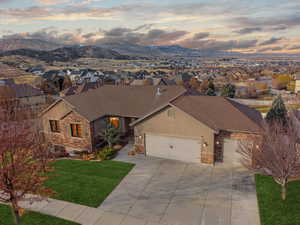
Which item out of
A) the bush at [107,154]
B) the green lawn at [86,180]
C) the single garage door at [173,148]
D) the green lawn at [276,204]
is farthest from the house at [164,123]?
the green lawn at [276,204]

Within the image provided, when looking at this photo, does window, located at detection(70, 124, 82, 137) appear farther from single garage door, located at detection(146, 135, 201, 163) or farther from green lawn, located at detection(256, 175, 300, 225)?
green lawn, located at detection(256, 175, 300, 225)

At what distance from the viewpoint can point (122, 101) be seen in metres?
23.2

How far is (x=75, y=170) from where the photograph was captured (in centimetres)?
1603

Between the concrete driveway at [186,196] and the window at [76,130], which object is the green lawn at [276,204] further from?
the window at [76,130]

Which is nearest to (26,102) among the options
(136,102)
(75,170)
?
(136,102)

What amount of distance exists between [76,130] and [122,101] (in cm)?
571

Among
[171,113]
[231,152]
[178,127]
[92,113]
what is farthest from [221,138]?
[92,113]

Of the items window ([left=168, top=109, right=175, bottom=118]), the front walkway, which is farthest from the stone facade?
window ([left=168, top=109, right=175, bottom=118])

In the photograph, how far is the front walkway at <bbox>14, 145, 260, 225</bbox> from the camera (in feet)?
34.4

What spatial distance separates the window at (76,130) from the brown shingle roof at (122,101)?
1.49m

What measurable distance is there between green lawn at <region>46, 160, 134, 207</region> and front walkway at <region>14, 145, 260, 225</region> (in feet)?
1.61

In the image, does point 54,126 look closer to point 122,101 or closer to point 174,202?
point 122,101

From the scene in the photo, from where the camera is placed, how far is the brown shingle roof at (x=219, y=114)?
15.7 metres

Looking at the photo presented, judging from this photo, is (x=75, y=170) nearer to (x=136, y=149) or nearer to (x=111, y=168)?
(x=111, y=168)
